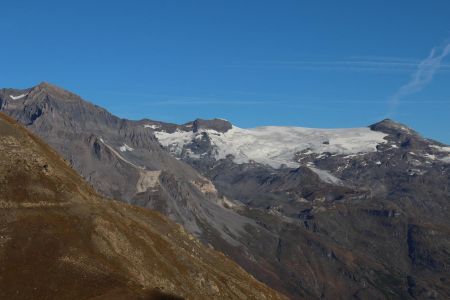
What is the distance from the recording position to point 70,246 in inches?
5989

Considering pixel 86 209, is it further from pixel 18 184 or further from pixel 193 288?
pixel 193 288

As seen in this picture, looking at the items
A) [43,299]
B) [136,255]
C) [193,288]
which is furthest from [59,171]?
[43,299]

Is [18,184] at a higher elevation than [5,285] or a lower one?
higher

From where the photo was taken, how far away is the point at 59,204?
168000mm

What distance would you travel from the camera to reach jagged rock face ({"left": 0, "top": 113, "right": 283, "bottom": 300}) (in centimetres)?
13900

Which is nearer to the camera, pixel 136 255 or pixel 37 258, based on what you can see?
pixel 37 258

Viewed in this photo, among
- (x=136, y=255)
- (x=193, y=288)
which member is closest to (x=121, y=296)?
(x=136, y=255)

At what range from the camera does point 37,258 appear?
5709 inches

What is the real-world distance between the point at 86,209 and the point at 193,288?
33.4m

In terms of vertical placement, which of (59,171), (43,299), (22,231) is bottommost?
(43,299)

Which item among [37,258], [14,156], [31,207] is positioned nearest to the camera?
[37,258]

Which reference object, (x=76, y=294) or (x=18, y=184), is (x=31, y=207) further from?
(x=76, y=294)

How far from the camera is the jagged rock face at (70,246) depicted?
5472 inches

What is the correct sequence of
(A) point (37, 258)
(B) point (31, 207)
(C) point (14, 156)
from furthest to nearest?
(C) point (14, 156) < (B) point (31, 207) < (A) point (37, 258)
